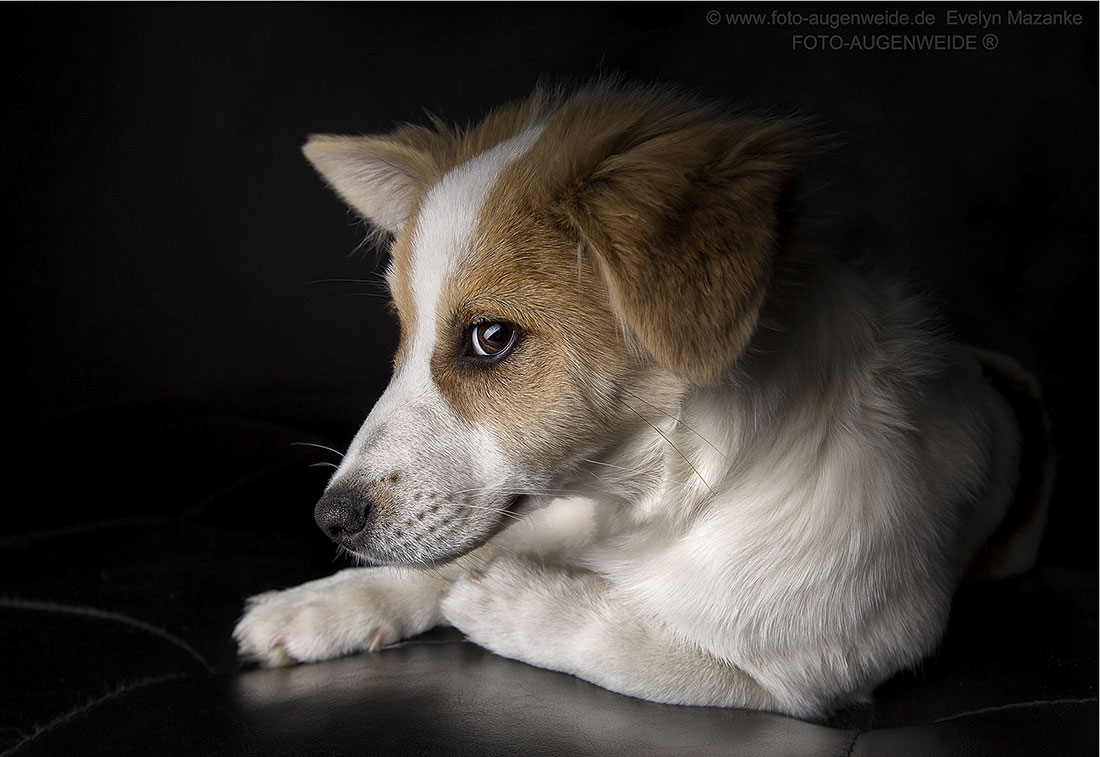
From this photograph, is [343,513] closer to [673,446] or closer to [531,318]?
[531,318]

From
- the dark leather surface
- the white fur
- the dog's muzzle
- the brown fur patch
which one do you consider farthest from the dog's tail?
the dog's muzzle

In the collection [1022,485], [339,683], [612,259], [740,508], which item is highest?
[612,259]

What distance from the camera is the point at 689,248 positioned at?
5.17 ft

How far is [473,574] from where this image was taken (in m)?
1.98

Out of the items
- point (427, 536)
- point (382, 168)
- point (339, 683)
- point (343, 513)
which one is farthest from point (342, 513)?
point (382, 168)

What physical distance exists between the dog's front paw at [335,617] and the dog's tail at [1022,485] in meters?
1.18

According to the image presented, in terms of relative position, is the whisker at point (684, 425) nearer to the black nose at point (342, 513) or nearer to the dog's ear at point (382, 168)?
the black nose at point (342, 513)

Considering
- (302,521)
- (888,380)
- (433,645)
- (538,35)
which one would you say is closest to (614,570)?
(433,645)

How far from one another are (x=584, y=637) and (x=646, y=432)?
350 millimetres

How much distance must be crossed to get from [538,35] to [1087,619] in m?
1.89

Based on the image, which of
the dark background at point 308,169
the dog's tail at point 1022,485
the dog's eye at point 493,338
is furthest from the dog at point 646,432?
the dark background at point 308,169

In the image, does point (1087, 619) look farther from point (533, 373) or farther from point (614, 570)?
point (533, 373)

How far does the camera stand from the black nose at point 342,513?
1697 mm

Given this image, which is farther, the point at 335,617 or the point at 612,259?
the point at 335,617
